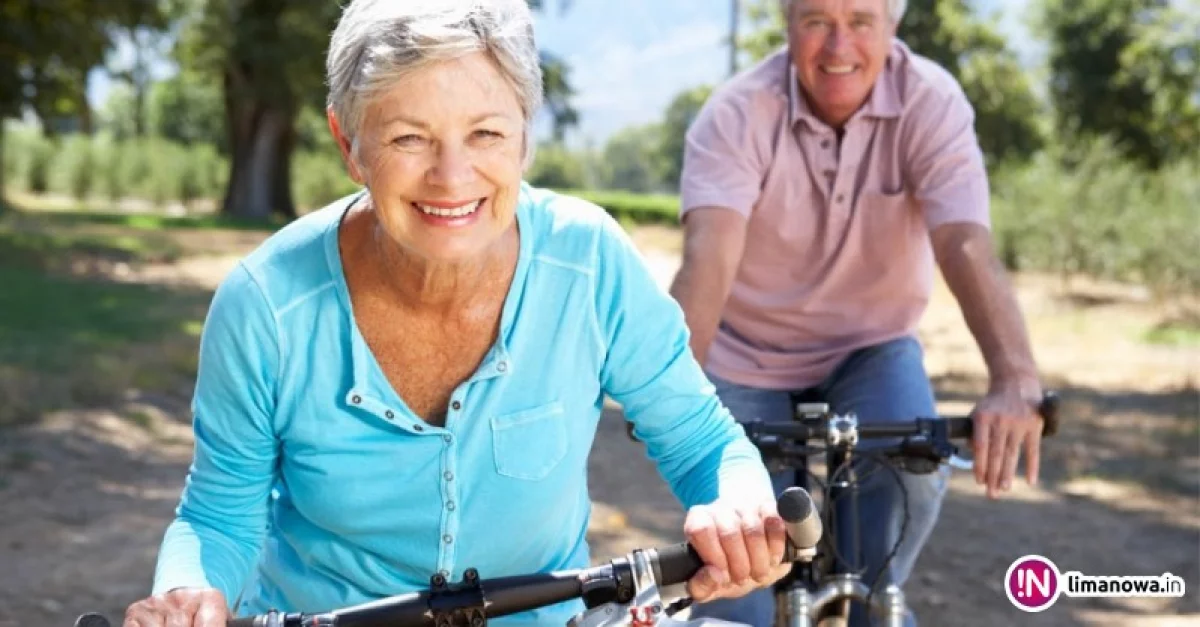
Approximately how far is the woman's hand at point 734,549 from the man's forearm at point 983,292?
4.35 feet

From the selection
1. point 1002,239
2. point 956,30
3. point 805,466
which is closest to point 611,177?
point 1002,239

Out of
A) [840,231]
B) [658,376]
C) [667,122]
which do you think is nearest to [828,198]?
[840,231]

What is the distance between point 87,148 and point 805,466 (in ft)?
154

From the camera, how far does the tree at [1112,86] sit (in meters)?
32.9

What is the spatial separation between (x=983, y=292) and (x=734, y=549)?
1581 mm

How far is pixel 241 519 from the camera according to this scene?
244 cm

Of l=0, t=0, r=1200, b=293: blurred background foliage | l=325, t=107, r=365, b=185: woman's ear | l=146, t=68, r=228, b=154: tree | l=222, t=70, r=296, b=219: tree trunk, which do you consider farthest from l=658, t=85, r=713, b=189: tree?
l=146, t=68, r=228, b=154: tree

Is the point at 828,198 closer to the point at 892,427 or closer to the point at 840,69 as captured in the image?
the point at 840,69

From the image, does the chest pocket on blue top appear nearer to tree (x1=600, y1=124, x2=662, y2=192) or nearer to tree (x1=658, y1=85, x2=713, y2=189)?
Result: tree (x1=600, y1=124, x2=662, y2=192)

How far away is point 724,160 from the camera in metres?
3.73

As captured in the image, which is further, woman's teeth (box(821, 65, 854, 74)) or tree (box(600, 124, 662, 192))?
tree (box(600, 124, 662, 192))

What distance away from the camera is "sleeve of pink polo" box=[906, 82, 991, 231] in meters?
3.68

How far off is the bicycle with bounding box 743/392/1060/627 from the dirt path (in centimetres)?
282

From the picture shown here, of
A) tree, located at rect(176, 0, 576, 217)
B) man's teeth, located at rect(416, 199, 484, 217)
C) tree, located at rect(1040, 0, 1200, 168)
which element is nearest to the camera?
man's teeth, located at rect(416, 199, 484, 217)
